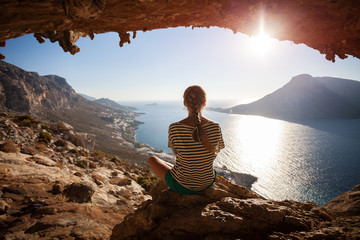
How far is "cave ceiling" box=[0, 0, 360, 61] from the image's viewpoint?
12.4ft

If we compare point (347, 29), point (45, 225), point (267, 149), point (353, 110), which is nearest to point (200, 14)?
point (347, 29)

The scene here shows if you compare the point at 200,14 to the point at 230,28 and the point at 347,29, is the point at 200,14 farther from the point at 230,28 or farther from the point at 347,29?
the point at 347,29

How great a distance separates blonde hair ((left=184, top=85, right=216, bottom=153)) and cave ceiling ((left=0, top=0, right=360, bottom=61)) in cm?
384

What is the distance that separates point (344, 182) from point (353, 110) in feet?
432

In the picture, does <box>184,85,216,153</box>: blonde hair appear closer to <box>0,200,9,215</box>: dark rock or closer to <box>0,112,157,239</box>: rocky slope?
<box>0,112,157,239</box>: rocky slope

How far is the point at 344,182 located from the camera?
43688 mm

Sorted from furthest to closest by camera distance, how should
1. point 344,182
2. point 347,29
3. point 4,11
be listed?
point 344,182, point 347,29, point 4,11

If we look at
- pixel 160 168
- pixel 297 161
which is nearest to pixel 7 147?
pixel 160 168

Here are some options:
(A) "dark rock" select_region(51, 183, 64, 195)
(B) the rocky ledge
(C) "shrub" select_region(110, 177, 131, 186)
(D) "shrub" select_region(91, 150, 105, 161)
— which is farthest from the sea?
(A) "dark rock" select_region(51, 183, 64, 195)

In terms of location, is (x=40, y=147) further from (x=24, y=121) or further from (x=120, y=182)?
(x=120, y=182)

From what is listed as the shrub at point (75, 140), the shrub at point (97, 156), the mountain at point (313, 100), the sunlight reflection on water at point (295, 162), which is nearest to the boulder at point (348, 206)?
the shrub at point (97, 156)

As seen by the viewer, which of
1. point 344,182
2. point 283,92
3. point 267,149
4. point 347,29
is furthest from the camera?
point 283,92

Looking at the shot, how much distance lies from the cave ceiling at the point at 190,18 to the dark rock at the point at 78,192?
5.50m

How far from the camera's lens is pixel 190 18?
5473 mm
